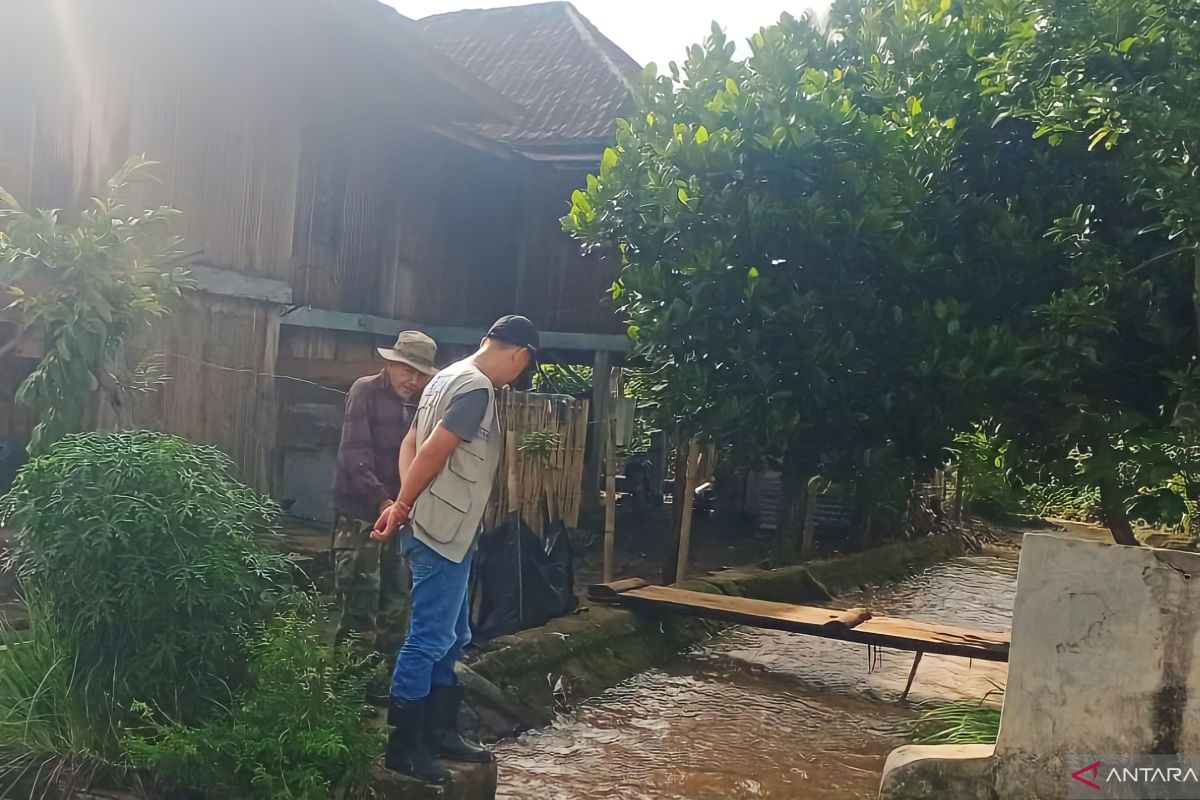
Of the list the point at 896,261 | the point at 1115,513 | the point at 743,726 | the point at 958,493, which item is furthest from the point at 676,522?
the point at 958,493

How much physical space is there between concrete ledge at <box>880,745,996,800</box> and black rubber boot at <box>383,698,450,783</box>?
1912mm

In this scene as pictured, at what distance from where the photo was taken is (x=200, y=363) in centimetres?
744

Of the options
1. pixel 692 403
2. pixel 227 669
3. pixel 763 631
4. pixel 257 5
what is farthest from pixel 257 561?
pixel 763 631

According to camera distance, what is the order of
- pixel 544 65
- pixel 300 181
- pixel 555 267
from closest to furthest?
pixel 300 181 → pixel 555 267 → pixel 544 65

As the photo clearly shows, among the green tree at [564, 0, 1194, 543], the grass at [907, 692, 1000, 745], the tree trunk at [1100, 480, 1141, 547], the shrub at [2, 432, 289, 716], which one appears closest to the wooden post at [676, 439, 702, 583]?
Answer: the grass at [907, 692, 1000, 745]

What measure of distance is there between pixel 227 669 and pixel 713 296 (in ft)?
9.44

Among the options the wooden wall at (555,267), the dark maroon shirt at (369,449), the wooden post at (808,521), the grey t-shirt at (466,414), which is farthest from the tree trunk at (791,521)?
the grey t-shirt at (466,414)

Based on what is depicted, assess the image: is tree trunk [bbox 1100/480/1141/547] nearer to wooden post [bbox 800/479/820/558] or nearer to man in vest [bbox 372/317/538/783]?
man in vest [bbox 372/317/538/783]

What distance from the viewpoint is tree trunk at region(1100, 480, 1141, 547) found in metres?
4.41

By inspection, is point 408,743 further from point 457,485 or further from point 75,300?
point 75,300

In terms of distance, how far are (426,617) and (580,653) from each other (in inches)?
108

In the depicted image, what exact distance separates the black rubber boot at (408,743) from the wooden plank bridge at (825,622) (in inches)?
135

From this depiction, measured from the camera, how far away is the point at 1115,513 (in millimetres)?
4789

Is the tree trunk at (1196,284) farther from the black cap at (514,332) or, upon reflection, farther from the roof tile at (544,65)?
the roof tile at (544,65)
